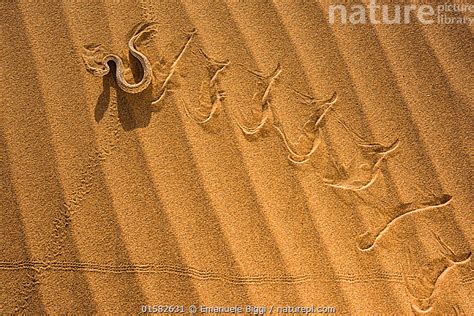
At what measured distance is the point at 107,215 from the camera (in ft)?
7.63

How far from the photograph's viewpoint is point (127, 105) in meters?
2.43

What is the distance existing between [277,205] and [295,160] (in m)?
0.22

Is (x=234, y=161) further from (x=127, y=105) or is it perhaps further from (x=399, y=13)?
(x=399, y=13)

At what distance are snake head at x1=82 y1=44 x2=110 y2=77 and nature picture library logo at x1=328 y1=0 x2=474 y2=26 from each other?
1.06 metres

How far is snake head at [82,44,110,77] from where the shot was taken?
96.1 inches

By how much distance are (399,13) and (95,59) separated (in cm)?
143

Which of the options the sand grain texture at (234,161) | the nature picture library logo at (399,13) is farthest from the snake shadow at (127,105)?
the nature picture library logo at (399,13)

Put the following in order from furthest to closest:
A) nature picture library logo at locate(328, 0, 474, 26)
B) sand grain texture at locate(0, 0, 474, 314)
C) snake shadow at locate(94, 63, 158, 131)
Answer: nature picture library logo at locate(328, 0, 474, 26) < snake shadow at locate(94, 63, 158, 131) < sand grain texture at locate(0, 0, 474, 314)

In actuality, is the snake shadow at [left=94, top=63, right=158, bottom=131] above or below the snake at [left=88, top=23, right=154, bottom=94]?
below

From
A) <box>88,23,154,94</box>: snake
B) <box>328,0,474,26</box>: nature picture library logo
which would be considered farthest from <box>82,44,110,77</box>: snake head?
<box>328,0,474,26</box>: nature picture library logo

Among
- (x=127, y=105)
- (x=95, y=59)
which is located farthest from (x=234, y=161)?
(x=95, y=59)

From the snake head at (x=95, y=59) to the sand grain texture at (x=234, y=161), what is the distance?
0.07 feet

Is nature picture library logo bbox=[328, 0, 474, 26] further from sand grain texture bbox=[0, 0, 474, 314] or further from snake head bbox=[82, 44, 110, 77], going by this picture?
snake head bbox=[82, 44, 110, 77]

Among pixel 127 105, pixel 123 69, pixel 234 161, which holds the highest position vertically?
pixel 123 69
